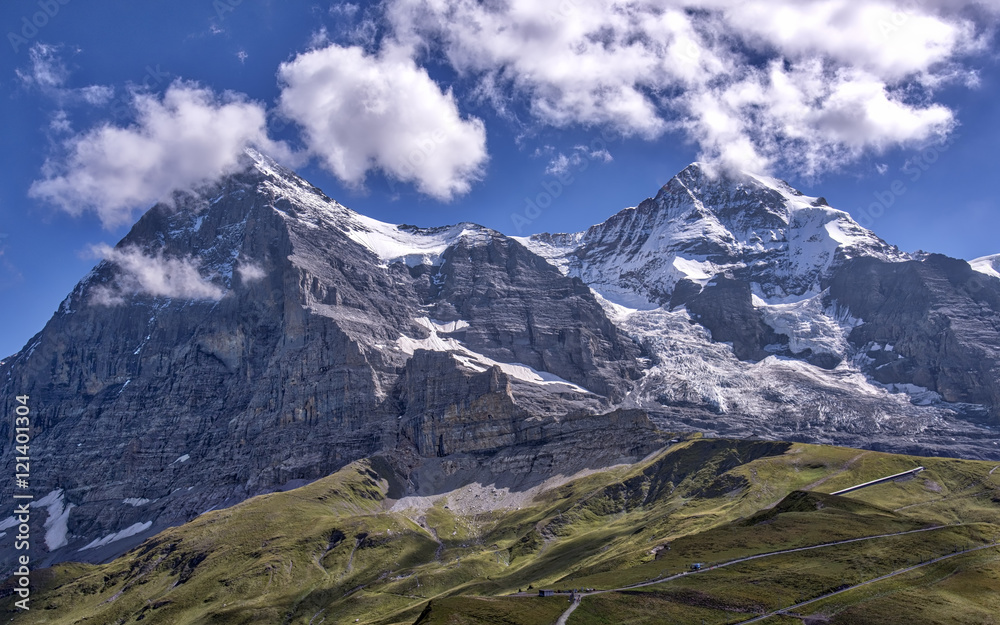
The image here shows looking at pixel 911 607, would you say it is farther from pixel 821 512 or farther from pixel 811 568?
pixel 821 512

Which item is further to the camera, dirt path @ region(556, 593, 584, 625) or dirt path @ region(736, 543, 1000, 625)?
dirt path @ region(556, 593, 584, 625)

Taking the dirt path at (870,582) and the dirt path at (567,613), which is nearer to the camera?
the dirt path at (870,582)

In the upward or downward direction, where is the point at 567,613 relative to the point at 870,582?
downward

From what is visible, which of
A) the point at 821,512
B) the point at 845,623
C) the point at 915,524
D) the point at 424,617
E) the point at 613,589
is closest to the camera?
the point at 845,623

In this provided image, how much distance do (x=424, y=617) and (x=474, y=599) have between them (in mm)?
12057

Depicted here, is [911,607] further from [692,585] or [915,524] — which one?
[915,524]

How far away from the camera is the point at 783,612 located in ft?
455

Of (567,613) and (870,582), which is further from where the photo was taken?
(567,613)

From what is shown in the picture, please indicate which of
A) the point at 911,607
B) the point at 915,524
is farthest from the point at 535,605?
the point at 915,524

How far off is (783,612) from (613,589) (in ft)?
120

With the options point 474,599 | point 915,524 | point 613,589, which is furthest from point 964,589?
point 474,599

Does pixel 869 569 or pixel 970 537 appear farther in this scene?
pixel 970 537

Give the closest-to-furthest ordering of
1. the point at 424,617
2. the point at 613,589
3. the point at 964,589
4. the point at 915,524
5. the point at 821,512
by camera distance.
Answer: the point at 964,589
the point at 424,617
the point at 613,589
the point at 915,524
the point at 821,512

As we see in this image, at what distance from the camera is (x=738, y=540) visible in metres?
186
